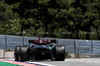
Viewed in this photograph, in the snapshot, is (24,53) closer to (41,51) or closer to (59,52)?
(41,51)

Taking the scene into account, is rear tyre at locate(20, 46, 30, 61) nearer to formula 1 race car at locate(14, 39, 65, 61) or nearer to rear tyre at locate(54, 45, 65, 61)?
formula 1 race car at locate(14, 39, 65, 61)

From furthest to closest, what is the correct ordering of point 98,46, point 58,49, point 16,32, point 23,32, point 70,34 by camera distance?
point 70,34 < point 23,32 < point 16,32 < point 98,46 < point 58,49

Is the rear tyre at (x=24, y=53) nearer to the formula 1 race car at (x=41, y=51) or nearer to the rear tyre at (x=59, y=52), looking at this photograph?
the formula 1 race car at (x=41, y=51)

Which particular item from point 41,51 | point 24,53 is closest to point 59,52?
point 41,51

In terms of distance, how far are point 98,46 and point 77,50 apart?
7.57ft

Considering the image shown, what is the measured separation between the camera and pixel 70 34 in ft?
153

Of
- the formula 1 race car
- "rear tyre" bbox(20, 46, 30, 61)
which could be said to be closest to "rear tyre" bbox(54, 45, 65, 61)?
the formula 1 race car

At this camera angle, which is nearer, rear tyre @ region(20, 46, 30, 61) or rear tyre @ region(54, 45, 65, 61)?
rear tyre @ region(54, 45, 65, 61)

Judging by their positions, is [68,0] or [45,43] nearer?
[45,43]

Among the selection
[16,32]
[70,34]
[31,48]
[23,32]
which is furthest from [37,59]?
[70,34]

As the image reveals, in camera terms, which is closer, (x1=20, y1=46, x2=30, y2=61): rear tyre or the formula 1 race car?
the formula 1 race car

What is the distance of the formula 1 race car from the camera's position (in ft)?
49.5

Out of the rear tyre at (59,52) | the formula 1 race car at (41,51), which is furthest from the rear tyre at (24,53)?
the rear tyre at (59,52)

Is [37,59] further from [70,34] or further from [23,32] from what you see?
[70,34]
